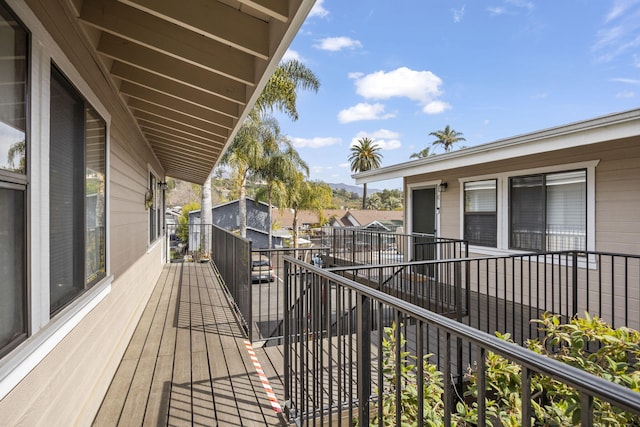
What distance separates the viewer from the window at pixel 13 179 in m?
1.25

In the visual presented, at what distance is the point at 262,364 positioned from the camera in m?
3.14

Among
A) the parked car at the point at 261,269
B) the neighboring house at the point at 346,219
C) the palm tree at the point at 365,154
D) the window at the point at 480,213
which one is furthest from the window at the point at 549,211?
the neighboring house at the point at 346,219

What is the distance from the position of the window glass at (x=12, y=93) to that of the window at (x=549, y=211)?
5660mm

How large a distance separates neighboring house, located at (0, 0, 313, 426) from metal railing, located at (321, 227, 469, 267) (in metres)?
3.79

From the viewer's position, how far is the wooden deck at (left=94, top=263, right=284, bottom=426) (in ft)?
7.58

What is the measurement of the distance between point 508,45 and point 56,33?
40.4 m

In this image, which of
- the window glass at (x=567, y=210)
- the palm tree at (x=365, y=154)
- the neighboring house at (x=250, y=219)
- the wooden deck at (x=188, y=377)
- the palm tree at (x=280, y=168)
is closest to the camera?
the wooden deck at (x=188, y=377)

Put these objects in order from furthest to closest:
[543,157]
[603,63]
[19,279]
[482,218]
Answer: [603,63]
[482,218]
[543,157]
[19,279]

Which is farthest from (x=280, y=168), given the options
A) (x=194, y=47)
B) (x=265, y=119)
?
(x=194, y=47)

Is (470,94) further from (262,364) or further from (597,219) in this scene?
(262,364)

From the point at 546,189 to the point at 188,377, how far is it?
5197mm

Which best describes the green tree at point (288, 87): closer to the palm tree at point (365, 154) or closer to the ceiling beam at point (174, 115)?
the ceiling beam at point (174, 115)

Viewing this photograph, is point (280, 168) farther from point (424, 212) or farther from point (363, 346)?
point (363, 346)

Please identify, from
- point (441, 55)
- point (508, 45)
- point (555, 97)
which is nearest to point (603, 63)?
point (555, 97)
